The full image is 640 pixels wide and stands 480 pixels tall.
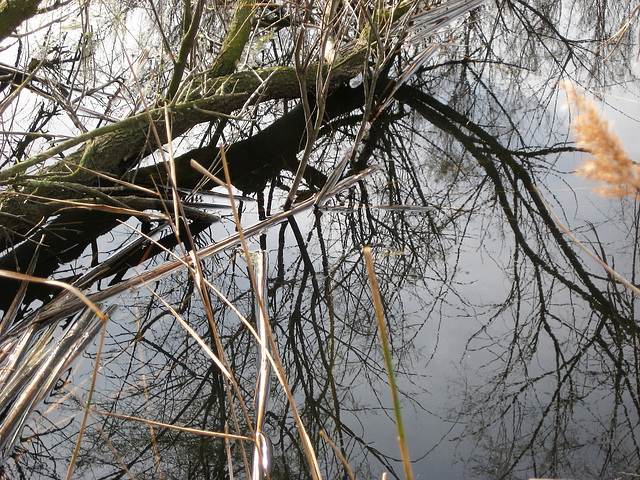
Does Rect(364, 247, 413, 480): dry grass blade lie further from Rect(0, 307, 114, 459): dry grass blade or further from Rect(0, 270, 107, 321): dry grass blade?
Rect(0, 307, 114, 459): dry grass blade

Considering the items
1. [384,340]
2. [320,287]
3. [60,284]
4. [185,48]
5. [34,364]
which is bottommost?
[384,340]

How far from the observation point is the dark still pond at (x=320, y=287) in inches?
49.5

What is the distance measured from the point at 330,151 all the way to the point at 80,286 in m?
1.54

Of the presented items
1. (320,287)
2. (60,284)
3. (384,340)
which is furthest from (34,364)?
(384,340)

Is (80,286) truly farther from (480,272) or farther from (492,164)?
(492,164)

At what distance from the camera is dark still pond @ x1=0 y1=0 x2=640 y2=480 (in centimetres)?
126

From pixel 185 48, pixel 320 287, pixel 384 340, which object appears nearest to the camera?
pixel 384 340

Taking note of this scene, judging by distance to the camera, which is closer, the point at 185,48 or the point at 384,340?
the point at 384,340

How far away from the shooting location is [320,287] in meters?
1.90

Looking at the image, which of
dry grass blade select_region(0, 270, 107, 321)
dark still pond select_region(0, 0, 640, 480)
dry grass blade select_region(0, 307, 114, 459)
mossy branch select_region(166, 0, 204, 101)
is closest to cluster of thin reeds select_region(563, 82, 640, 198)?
dark still pond select_region(0, 0, 640, 480)

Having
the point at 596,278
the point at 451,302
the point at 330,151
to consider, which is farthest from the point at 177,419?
the point at 330,151

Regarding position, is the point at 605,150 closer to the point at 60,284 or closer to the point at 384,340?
the point at 384,340

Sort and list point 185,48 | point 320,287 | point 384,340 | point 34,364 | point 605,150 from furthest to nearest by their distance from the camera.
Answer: point 185,48
point 320,287
point 34,364
point 605,150
point 384,340

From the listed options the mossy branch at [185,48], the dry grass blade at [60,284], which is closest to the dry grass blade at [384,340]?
the dry grass blade at [60,284]
